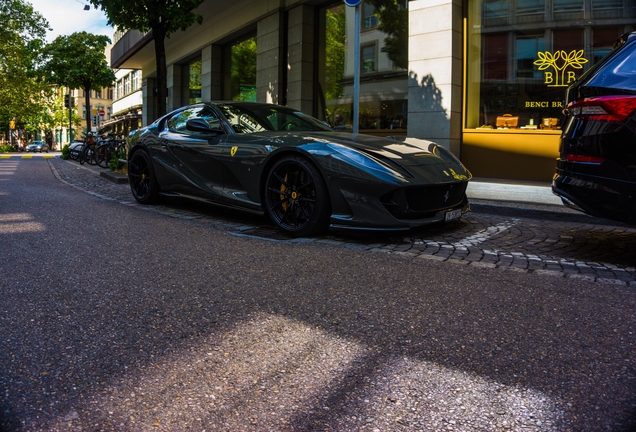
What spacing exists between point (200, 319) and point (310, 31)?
12.7 metres

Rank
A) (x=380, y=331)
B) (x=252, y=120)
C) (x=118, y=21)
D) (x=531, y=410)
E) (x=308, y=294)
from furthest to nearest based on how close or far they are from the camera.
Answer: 1. (x=118, y=21)
2. (x=252, y=120)
3. (x=308, y=294)
4. (x=380, y=331)
5. (x=531, y=410)

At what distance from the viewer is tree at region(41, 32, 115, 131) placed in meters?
31.8

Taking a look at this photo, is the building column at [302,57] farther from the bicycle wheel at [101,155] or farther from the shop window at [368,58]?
the bicycle wheel at [101,155]

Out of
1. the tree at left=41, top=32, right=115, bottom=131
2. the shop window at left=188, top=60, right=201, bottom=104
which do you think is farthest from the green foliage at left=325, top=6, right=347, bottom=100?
the tree at left=41, top=32, right=115, bottom=131

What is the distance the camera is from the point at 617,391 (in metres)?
2.17

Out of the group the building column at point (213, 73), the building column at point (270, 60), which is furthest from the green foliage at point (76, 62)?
the building column at point (270, 60)

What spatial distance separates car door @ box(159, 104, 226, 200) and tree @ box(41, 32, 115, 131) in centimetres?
2714

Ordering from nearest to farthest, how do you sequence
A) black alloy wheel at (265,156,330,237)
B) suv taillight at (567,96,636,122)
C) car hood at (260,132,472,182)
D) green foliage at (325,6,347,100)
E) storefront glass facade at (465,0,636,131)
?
1. suv taillight at (567,96,636,122)
2. car hood at (260,132,472,182)
3. black alloy wheel at (265,156,330,237)
4. storefront glass facade at (465,0,636,131)
5. green foliage at (325,6,347,100)

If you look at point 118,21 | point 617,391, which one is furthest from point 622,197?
point 118,21

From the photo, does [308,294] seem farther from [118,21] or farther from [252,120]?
[118,21]

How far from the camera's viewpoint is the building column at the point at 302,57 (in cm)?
1451

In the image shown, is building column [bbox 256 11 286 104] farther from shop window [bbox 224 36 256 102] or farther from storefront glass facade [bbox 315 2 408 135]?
shop window [bbox 224 36 256 102]

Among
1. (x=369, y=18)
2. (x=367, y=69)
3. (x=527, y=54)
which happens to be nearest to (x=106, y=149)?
(x=367, y=69)

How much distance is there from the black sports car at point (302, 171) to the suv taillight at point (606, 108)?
1271mm
